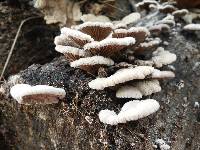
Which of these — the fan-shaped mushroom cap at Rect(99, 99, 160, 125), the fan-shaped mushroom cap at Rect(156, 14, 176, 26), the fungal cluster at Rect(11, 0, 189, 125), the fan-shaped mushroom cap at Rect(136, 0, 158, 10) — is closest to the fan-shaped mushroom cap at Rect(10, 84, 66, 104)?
the fungal cluster at Rect(11, 0, 189, 125)

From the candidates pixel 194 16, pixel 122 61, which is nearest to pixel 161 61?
pixel 122 61

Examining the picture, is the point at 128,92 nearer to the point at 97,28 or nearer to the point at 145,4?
the point at 97,28

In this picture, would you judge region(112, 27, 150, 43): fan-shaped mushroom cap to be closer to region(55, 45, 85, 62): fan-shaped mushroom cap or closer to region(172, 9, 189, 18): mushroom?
region(55, 45, 85, 62): fan-shaped mushroom cap

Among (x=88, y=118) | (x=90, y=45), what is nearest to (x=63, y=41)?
(x=90, y=45)

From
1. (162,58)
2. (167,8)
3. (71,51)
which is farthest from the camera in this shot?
(167,8)

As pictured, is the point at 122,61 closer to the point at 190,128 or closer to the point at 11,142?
the point at 190,128

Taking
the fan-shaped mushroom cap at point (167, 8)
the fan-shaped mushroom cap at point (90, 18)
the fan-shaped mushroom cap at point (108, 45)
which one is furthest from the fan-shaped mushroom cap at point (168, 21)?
the fan-shaped mushroom cap at point (108, 45)
